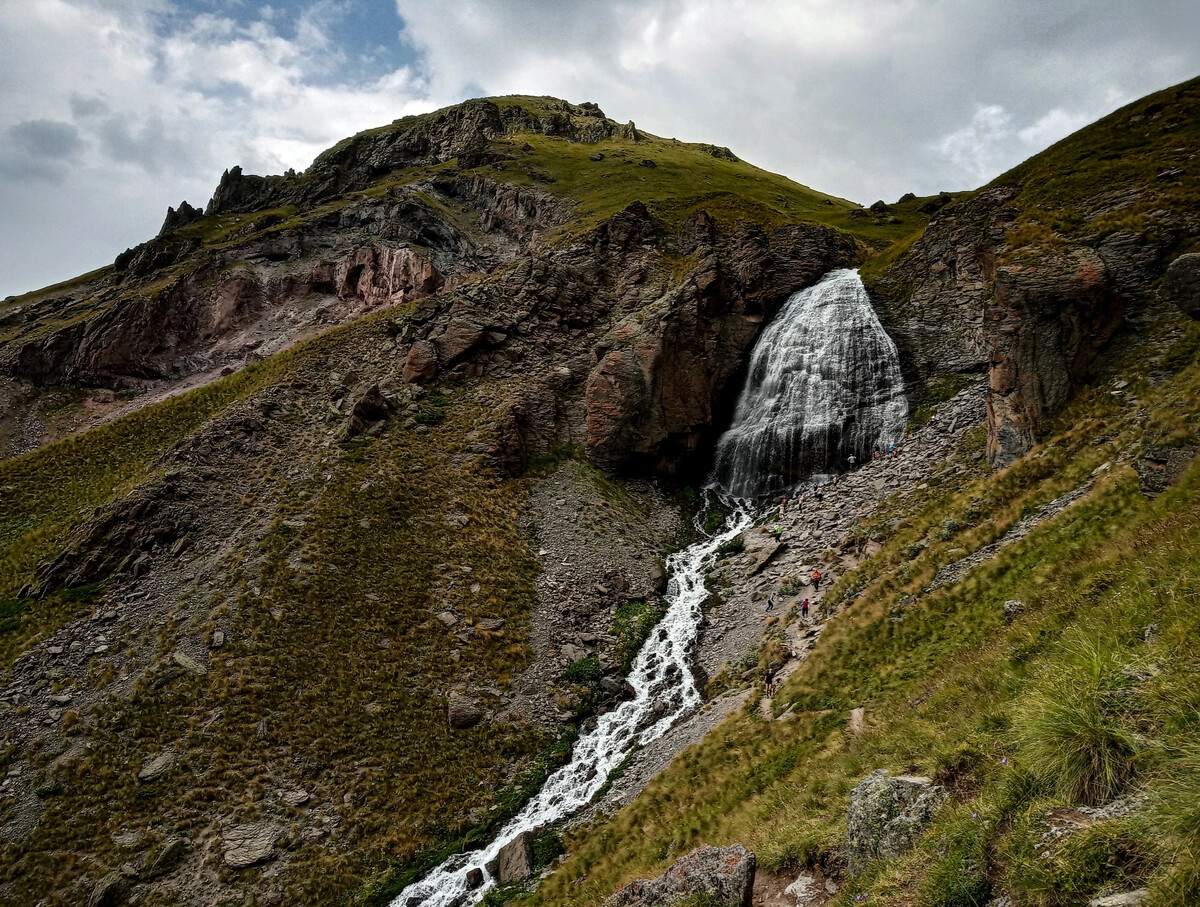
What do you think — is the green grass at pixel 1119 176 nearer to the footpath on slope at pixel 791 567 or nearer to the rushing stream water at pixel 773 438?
the footpath on slope at pixel 791 567

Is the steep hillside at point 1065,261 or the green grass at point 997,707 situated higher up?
the steep hillside at point 1065,261

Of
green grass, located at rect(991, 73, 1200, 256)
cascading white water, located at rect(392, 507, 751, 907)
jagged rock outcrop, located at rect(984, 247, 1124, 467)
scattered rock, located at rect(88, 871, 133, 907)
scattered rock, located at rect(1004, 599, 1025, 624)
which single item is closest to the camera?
scattered rock, located at rect(1004, 599, 1025, 624)

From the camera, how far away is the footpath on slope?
21.3 m

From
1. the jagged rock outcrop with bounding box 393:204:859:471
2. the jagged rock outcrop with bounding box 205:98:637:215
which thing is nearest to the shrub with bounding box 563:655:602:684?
the jagged rock outcrop with bounding box 393:204:859:471

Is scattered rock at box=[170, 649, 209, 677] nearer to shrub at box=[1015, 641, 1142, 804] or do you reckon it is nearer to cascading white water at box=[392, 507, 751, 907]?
cascading white water at box=[392, 507, 751, 907]

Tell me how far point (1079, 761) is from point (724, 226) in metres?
71.0

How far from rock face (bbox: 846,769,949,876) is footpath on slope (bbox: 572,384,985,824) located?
11.1 meters

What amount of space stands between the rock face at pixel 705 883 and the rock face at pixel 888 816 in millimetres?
1730

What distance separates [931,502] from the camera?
26.1m

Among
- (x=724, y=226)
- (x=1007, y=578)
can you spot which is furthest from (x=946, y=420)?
(x=724, y=226)

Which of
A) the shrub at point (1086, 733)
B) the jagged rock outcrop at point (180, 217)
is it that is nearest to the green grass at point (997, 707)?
the shrub at point (1086, 733)

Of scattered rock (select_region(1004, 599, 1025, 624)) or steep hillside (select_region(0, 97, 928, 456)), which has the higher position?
steep hillside (select_region(0, 97, 928, 456))

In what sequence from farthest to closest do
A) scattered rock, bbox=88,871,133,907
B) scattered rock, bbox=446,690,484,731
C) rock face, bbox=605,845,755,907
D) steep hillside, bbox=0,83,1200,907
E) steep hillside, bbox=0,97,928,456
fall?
steep hillside, bbox=0,97,928,456 → scattered rock, bbox=446,690,484,731 → scattered rock, bbox=88,871,133,907 → steep hillside, bbox=0,83,1200,907 → rock face, bbox=605,845,755,907

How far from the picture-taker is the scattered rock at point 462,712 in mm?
24328
